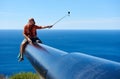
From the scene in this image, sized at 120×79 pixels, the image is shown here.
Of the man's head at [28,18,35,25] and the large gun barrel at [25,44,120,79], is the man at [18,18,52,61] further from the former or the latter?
the large gun barrel at [25,44,120,79]

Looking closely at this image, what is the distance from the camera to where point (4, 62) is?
10950 cm

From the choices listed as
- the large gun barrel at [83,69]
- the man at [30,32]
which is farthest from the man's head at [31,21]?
the large gun barrel at [83,69]

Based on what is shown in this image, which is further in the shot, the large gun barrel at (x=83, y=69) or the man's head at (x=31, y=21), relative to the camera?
the man's head at (x=31, y=21)

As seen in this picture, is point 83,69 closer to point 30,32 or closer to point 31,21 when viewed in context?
point 31,21

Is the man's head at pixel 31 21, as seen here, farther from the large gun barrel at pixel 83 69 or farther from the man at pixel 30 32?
the large gun barrel at pixel 83 69

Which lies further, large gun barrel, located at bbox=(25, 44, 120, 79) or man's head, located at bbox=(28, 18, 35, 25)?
man's head, located at bbox=(28, 18, 35, 25)

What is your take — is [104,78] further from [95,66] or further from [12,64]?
[12,64]

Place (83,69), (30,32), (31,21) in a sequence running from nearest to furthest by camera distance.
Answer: (83,69) < (31,21) < (30,32)

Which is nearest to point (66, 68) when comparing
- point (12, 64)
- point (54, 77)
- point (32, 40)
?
point (54, 77)

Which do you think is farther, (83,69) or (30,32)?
(30,32)

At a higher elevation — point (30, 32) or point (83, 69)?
point (83, 69)

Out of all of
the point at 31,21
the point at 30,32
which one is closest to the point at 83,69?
the point at 31,21

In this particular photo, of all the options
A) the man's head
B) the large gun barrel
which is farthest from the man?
the large gun barrel

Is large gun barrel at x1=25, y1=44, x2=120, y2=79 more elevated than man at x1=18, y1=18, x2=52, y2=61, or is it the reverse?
large gun barrel at x1=25, y1=44, x2=120, y2=79
